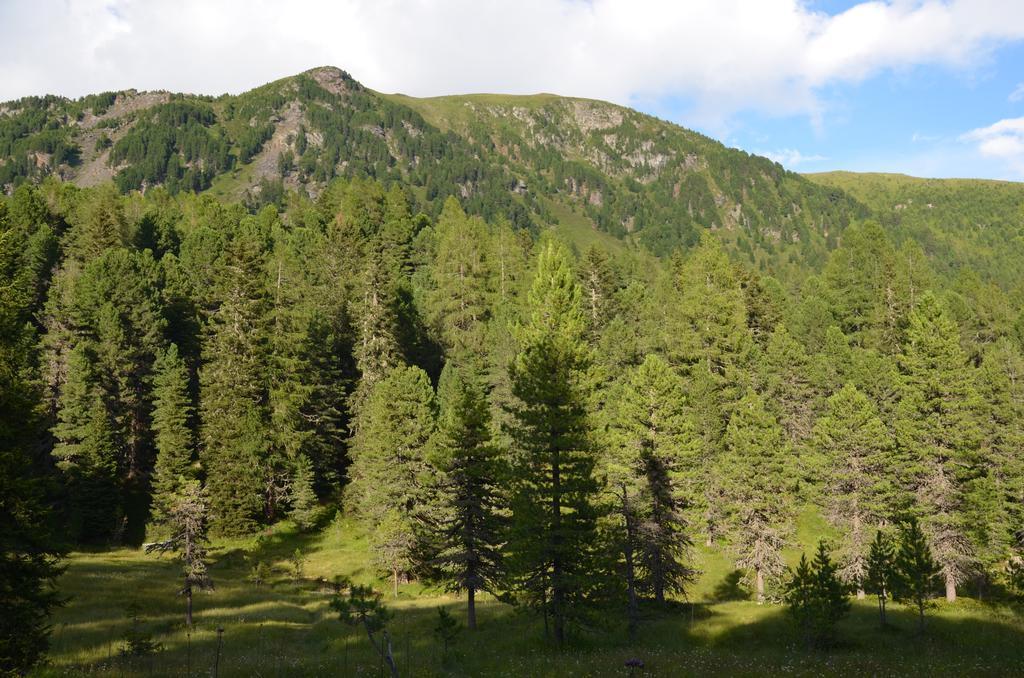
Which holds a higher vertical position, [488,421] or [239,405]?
[239,405]

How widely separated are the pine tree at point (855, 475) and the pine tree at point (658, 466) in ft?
40.4

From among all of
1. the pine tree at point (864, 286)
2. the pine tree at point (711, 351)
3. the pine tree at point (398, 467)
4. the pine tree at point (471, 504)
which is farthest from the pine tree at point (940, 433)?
the pine tree at point (864, 286)

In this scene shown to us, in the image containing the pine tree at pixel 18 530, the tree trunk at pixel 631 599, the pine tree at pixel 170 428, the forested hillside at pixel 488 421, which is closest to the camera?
the pine tree at pixel 18 530

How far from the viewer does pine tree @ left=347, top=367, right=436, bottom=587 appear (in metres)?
40.1

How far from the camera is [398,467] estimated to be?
4194 cm

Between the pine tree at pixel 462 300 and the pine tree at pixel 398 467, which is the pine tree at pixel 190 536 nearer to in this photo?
the pine tree at pixel 398 467

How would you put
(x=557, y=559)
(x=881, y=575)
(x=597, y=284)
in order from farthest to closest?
1. (x=597, y=284)
2. (x=881, y=575)
3. (x=557, y=559)

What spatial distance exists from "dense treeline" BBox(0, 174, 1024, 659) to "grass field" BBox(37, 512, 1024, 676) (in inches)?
90.5

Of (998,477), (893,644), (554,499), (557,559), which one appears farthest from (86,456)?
(998,477)

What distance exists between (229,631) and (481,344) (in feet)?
129

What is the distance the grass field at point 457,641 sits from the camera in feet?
65.6

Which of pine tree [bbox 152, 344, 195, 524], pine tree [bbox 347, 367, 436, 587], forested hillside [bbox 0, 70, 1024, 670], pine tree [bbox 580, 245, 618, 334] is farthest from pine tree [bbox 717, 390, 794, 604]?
pine tree [bbox 152, 344, 195, 524]

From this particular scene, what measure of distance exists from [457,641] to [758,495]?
2312cm

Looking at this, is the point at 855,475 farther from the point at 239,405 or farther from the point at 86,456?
the point at 86,456
